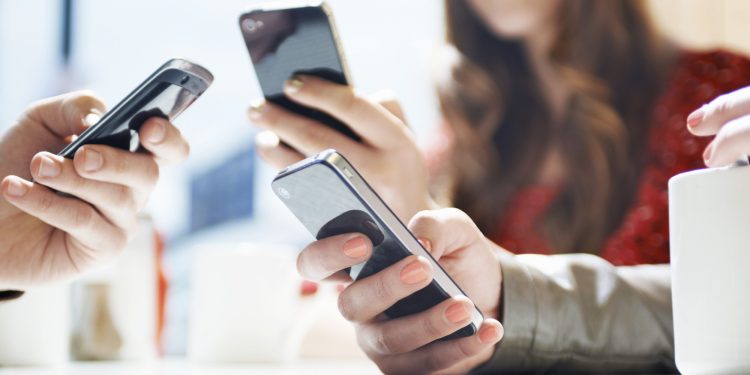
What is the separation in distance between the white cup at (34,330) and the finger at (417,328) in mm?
358

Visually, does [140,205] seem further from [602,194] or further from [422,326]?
[602,194]

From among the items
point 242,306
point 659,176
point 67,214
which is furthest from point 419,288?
point 659,176

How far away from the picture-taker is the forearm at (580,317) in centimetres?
67

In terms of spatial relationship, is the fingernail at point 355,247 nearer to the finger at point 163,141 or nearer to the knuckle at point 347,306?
the knuckle at point 347,306

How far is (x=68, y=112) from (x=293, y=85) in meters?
0.20

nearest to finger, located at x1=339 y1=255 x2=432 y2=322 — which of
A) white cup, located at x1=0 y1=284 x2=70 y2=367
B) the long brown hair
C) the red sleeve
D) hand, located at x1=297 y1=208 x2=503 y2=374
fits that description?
hand, located at x1=297 y1=208 x2=503 y2=374

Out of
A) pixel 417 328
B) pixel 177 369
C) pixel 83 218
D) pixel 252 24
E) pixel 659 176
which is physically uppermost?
pixel 252 24

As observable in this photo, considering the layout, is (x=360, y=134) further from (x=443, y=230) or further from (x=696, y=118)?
(x=696, y=118)

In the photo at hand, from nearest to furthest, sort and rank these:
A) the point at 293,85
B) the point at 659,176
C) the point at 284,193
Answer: the point at 284,193
the point at 293,85
the point at 659,176

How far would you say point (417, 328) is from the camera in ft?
1.85

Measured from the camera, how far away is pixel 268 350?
880 millimetres

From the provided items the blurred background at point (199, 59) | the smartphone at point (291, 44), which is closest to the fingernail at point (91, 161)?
the smartphone at point (291, 44)

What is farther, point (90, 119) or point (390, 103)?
point (390, 103)

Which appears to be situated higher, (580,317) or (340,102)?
(340,102)
